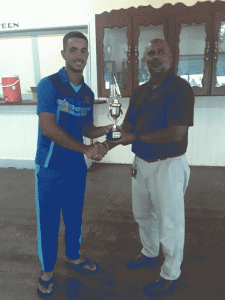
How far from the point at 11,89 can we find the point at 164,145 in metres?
2.67

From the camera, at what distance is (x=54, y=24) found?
10.9ft

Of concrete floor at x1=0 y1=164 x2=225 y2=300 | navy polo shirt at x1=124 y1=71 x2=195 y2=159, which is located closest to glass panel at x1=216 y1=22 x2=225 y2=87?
concrete floor at x1=0 y1=164 x2=225 y2=300

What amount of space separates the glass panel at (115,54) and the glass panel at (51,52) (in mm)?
441

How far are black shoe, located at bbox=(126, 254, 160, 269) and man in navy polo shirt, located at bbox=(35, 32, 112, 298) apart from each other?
0.46 m

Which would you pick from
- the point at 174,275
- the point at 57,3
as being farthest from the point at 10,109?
the point at 174,275

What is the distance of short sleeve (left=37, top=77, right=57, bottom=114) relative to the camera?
46.3 inches

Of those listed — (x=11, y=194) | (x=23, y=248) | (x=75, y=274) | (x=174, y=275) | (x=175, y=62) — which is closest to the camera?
(x=174, y=275)

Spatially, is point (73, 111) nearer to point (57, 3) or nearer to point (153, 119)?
point (153, 119)

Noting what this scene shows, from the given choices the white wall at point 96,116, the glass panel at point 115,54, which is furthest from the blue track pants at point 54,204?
the white wall at point 96,116

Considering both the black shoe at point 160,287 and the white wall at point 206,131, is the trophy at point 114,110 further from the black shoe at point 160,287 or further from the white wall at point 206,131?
the white wall at point 206,131

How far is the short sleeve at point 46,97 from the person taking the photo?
1.18m

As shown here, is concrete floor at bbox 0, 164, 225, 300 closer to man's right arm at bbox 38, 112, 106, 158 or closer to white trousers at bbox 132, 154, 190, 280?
white trousers at bbox 132, 154, 190, 280

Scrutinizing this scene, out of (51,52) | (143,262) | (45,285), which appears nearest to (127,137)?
(143,262)

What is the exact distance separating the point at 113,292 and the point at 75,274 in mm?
277
